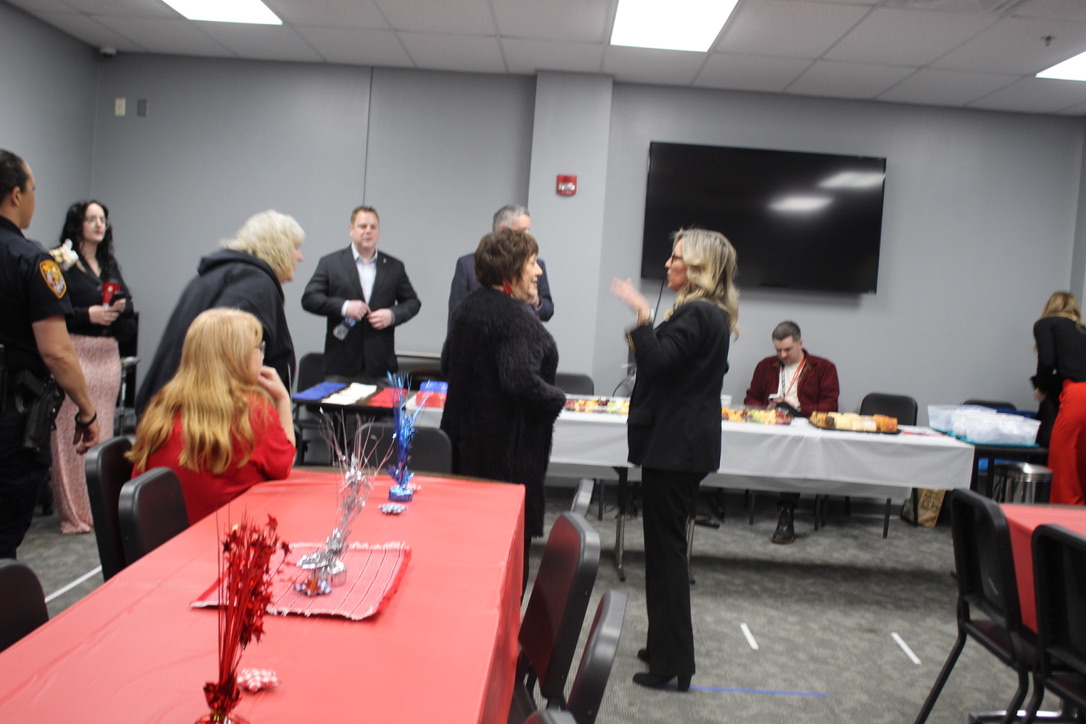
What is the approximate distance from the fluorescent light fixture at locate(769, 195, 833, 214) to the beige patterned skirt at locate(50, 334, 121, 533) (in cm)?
421

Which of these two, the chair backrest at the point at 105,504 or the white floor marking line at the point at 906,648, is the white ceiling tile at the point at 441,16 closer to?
the chair backrest at the point at 105,504

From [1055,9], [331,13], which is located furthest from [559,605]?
[331,13]

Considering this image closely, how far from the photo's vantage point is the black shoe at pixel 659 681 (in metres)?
2.77

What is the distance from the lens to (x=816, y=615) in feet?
11.8

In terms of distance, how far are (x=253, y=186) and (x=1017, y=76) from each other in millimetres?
4972

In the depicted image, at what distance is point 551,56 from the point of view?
17.2ft

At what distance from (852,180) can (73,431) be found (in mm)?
5004

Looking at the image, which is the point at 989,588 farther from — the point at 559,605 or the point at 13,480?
the point at 13,480

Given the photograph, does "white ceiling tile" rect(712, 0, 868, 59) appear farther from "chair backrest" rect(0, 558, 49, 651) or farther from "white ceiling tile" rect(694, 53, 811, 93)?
"chair backrest" rect(0, 558, 49, 651)

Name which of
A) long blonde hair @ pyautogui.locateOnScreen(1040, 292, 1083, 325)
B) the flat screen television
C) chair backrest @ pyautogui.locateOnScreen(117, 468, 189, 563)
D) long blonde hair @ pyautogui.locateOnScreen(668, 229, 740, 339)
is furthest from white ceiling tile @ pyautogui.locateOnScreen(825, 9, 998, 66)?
chair backrest @ pyautogui.locateOnScreen(117, 468, 189, 563)

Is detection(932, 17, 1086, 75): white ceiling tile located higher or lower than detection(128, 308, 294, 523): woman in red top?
higher

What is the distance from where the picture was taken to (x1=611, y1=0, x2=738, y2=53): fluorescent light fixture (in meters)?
4.30

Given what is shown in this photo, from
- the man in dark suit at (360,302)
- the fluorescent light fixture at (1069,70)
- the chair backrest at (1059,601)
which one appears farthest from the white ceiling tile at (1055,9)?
the man in dark suit at (360,302)

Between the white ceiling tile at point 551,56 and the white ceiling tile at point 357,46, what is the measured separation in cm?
70
